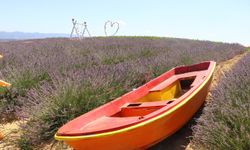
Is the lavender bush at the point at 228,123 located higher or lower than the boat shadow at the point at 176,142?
higher

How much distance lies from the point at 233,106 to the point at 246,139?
2.30ft

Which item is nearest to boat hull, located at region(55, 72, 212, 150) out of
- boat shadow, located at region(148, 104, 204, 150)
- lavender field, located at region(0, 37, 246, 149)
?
boat shadow, located at region(148, 104, 204, 150)

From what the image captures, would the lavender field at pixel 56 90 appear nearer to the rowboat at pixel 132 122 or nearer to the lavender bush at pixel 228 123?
the rowboat at pixel 132 122

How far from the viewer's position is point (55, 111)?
422 centimetres

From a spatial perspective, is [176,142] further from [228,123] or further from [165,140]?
[228,123]

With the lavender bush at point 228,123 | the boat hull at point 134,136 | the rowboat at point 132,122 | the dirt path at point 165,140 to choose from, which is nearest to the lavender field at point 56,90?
the dirt path at point 165,140

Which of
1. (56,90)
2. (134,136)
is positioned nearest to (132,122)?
(134,136)

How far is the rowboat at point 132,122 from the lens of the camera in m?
3.20

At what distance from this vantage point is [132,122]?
10.6 feet

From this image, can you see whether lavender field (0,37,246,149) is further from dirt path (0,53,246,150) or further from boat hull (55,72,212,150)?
boat hull (55,72,212,150)

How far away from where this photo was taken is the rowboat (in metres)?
3.20

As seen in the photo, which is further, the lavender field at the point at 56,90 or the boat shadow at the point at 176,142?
the lavender field at the point at 56,90

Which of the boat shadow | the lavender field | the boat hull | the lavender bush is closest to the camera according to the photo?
the lavender bush

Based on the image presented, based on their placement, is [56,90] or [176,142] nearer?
[176,142]
